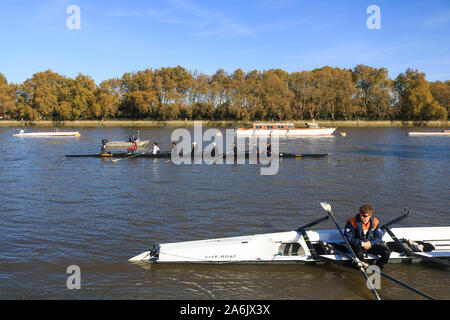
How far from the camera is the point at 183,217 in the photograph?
47.6 feet

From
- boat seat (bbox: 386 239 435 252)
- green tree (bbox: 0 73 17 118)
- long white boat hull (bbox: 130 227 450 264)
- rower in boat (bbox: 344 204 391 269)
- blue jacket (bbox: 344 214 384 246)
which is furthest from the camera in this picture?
green tree (bbox: 0 73 17 118)

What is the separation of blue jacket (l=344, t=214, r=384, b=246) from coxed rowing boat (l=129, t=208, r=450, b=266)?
1.32ft

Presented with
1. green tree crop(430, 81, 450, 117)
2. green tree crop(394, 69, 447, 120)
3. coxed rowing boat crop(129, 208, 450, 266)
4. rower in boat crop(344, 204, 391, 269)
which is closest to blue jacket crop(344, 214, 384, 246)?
rower in boat crop(344, 204, 391, 269)

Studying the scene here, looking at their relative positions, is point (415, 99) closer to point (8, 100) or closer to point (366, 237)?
point (366, 237)

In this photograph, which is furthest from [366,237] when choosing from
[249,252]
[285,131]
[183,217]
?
[285,131]

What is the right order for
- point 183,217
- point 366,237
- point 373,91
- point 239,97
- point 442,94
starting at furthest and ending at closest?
point 239,97 < point 373,91 < point 442,94 < point 183,217 < point 366,237

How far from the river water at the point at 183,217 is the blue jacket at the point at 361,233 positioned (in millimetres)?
956

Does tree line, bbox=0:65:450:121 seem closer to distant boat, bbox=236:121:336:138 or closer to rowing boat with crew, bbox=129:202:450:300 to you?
distant boat, bbox=236:121:336:138

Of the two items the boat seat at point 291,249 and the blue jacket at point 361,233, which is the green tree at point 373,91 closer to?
the blue jacket at point 361,233

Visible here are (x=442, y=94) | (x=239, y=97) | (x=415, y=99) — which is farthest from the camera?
(x=239, y=97)

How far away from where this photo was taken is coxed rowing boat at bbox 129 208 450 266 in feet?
31.8

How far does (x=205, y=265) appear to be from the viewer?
10031mm

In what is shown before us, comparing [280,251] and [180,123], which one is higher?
[180,123]

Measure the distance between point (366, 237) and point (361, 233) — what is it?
0.51 ft
